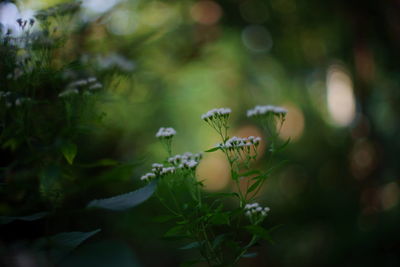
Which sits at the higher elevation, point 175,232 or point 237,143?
point 237,143

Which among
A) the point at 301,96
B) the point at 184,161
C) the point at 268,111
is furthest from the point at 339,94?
the point at 184,161

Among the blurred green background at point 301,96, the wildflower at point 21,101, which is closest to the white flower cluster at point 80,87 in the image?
the wildflower at point 21,101

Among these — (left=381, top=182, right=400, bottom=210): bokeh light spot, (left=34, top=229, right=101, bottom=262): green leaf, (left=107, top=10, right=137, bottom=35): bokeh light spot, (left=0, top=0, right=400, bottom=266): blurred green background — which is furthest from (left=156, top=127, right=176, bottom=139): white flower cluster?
(left=381, top=182, right=400, bottom=210): bokeh light spot

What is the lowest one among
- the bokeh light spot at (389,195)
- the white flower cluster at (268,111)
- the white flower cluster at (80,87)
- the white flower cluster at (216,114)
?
the bokeh light spot at (389,195)

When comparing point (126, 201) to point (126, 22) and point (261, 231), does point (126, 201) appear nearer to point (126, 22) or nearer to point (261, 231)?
point (261, 231)

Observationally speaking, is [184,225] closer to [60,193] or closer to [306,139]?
[60,193]

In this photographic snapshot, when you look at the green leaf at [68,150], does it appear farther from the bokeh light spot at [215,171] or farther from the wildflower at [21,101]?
the bokeh light spot at [215,171]
